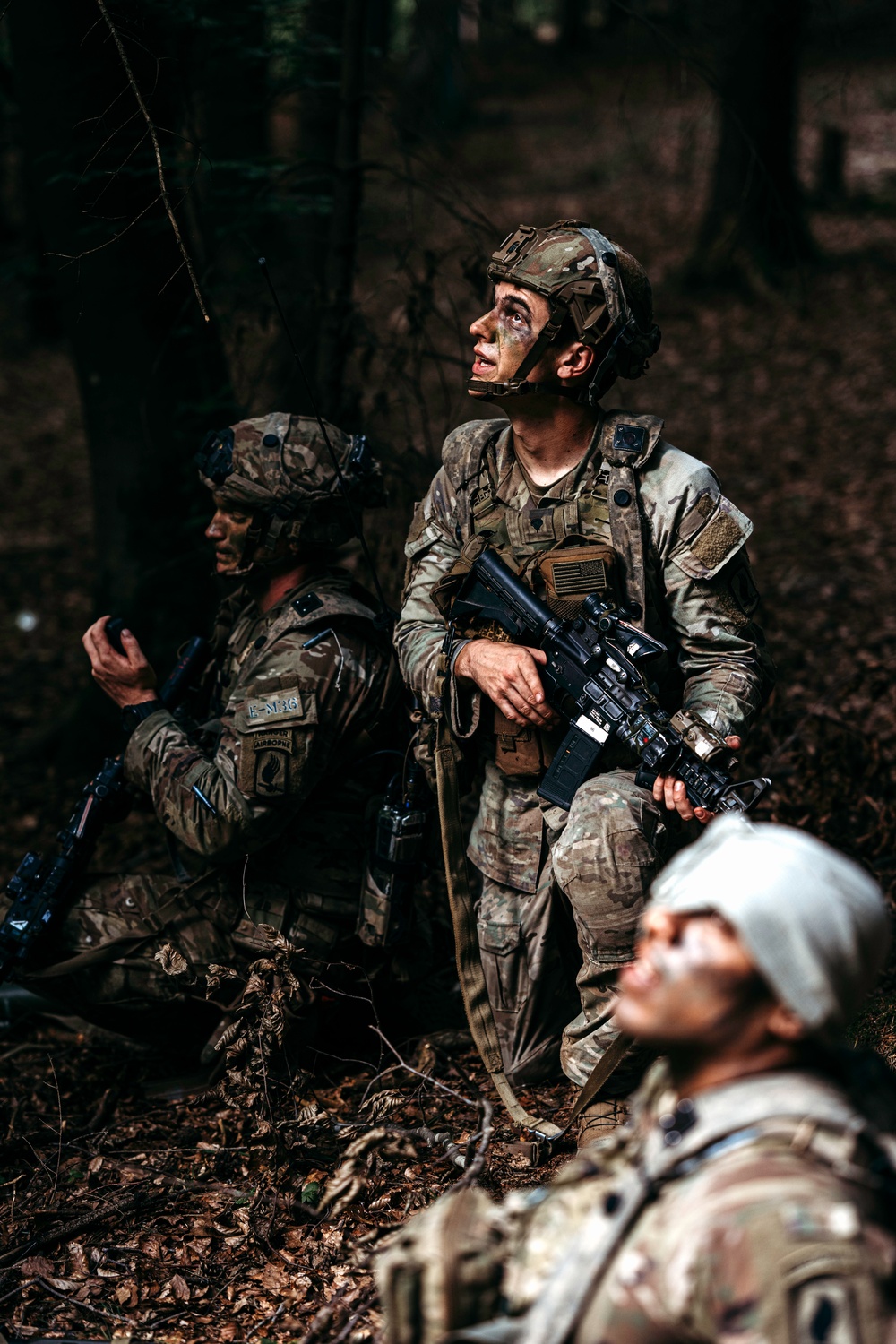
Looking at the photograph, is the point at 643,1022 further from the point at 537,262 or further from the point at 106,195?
the point at 106,195

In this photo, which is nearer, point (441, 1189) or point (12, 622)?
point (441, 1189)

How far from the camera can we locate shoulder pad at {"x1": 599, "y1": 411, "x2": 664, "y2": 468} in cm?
402

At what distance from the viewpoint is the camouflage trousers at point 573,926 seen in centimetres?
372

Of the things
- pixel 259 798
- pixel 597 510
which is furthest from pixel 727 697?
pixel 259 798

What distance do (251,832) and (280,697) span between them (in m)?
0.48

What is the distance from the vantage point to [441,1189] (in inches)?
150

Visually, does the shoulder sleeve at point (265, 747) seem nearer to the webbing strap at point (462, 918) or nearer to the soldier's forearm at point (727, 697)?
the webbing strap at point (462, 918)

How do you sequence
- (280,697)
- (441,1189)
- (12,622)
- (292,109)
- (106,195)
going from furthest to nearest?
(12,622) < (292,109) < (106,195) < (280,697) < (441,1189)

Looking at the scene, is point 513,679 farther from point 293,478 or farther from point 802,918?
point 802,918

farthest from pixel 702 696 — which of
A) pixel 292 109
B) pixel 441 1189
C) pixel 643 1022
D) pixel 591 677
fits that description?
A: pixel 292 109

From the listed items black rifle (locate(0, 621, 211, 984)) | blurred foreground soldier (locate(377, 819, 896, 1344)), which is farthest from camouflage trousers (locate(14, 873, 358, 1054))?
blurred foreground soldier (locate(377, 819, 896, 1344))

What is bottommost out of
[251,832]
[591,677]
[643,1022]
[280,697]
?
[251,832]

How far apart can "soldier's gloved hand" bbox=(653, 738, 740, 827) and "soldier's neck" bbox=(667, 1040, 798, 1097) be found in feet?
5.12

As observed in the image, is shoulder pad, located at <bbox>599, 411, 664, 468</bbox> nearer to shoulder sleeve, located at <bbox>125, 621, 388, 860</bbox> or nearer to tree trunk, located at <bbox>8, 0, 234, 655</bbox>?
shoulder sleeve, located at <bbox>125, 621, 388, 860</bbox>
